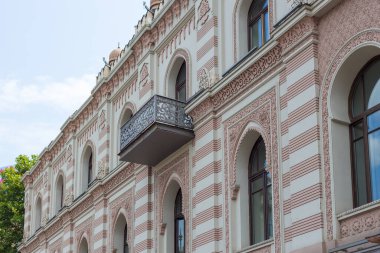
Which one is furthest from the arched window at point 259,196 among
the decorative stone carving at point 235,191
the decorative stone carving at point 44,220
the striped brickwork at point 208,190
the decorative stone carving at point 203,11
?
the decorative stone carving at point 44,220

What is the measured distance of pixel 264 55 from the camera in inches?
700

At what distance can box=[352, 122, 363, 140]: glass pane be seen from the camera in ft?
49.5

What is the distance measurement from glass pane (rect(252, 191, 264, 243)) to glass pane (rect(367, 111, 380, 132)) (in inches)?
162

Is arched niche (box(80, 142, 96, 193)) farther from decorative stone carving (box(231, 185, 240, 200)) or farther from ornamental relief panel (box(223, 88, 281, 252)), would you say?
decorative stone carving (box(231, 185, 240, 200))

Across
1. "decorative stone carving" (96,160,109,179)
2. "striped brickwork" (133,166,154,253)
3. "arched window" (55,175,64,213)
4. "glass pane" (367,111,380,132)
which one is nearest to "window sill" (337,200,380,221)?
"glass pane" (367,111,380,132)

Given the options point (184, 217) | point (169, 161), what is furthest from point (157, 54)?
point (184, 217)

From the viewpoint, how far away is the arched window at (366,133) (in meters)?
14.4

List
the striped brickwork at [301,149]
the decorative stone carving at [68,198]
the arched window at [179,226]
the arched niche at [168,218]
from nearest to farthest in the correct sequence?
the striped brickwork at [301,149], the arched window at [179,226], the arched niche at [168,218], the decorative stone carving at [68,198]

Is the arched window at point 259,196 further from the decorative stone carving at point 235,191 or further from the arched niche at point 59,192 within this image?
the arched niche at point 59,192

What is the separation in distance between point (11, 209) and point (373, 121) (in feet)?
105

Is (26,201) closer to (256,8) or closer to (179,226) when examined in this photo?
(179,226)

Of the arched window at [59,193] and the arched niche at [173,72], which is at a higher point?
the arched niche at [173,72]

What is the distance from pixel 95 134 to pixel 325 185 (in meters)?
16.7

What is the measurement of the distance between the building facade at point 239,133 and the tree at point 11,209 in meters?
13.5
